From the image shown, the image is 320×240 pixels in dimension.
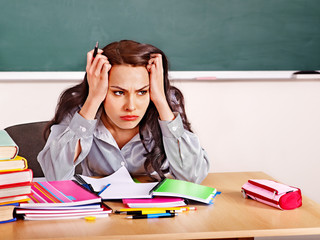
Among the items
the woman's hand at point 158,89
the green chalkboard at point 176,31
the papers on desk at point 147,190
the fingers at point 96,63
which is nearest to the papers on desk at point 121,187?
the papers on desk at point 147,190

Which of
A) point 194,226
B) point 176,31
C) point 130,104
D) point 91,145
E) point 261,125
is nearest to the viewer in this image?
point 194,226

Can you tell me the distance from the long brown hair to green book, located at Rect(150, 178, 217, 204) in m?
0.27

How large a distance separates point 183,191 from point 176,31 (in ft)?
5.30

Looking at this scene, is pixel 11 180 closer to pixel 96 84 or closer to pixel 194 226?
pixel 194 226

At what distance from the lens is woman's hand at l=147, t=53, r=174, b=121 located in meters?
1.70

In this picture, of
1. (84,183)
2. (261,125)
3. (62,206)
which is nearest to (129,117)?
(84,183)

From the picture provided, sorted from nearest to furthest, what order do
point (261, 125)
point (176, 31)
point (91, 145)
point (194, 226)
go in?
point (194, 226) → point (91, 145) → point (176, 31) → point (261, 125)

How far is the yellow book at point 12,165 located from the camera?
45.4 inches

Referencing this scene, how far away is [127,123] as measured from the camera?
1.68 metres

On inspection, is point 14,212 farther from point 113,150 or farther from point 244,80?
point 244,80

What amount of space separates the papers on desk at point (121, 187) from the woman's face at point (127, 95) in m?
0.20

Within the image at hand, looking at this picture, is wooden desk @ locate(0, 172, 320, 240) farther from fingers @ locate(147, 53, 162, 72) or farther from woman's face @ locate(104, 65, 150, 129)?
fingers @ locate(147, 53, 162, 72)

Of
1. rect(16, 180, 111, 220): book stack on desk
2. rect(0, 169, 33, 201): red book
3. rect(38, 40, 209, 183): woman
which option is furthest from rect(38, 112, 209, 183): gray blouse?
rect(0, 169, 33, 201): red book

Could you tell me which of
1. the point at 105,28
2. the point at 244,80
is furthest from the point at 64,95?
the point at 244,80
